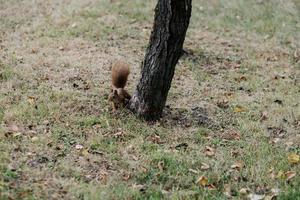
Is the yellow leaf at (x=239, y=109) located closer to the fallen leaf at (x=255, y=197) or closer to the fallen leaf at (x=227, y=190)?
the fallen leaf at (x=227, y=190)

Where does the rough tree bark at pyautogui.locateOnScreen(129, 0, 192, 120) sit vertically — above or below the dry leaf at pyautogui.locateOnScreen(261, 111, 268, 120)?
above

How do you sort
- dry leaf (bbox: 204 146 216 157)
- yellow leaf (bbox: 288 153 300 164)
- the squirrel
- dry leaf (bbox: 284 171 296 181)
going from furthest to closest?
the squirrel < dry leaf (bbox: 204 146 216 157) < yellow leaf (bbox: 288 153 300 164) < dry leaf (bbox: 284 171 296 181)

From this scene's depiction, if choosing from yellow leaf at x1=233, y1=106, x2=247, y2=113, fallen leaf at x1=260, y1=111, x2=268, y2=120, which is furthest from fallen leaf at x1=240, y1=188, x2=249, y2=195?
yellow leaf at x1=233, y1=106, x2=247, y2=113

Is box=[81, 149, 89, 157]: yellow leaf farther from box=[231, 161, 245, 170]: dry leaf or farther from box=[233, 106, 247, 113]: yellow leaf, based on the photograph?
box=[233, 106, 247, 113]: yellow leaf

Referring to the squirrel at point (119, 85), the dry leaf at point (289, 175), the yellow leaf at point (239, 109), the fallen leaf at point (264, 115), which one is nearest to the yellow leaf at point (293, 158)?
the dry leaf at point (289, 175)

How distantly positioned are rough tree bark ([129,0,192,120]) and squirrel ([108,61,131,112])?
0.11 metres

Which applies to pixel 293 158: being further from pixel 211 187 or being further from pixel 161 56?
pixel 161 56

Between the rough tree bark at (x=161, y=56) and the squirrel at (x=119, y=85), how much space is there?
0.11 m

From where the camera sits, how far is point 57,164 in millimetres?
5066

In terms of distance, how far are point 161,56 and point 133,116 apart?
0.80m

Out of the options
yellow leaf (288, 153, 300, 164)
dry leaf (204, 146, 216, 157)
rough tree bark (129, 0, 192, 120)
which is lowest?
dry leaf (204, 146, 216, 157)

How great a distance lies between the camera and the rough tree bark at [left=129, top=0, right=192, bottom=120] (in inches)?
234

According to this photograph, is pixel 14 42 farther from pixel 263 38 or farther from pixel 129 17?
pixel 263 38

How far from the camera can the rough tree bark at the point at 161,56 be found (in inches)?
234
